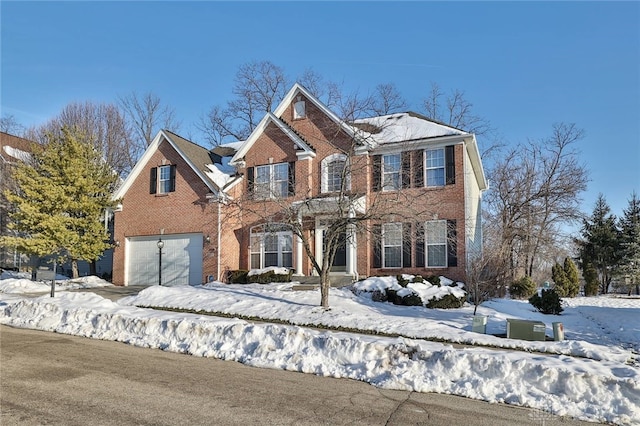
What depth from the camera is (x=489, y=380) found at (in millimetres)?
6871

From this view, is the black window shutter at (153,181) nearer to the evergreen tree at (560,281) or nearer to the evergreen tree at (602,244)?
the evergreen tree at (560,281)

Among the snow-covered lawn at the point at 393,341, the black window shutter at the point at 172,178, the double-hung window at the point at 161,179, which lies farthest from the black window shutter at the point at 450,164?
the double-hung window at the point at 161,179

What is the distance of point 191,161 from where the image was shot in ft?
70.8

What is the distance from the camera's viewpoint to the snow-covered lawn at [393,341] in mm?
6508

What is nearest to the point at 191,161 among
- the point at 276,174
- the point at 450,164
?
the point at 276,174

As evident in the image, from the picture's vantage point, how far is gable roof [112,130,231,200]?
21.2 m

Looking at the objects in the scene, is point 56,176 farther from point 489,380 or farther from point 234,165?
point 489,380

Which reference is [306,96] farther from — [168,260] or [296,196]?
[168,260]

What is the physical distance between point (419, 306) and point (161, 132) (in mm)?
15163

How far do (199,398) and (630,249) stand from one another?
34866 millimetres

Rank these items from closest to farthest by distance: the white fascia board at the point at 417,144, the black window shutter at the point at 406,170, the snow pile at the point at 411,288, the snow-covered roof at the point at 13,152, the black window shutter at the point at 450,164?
the snow pile at the point at 411,288
the black window shutter at the point at 406,170
the white fascia board at the point at 417,144
the black window shutter at the point at 450,164
the snow-covered roof at the point at 13,152

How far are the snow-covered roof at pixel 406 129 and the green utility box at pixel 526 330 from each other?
9642 mm

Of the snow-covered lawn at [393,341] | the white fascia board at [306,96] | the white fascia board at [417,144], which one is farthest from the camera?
the white fascia board at [306,96]

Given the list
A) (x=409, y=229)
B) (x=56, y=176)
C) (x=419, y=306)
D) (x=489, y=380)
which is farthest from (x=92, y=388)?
(x=56, y=176)
